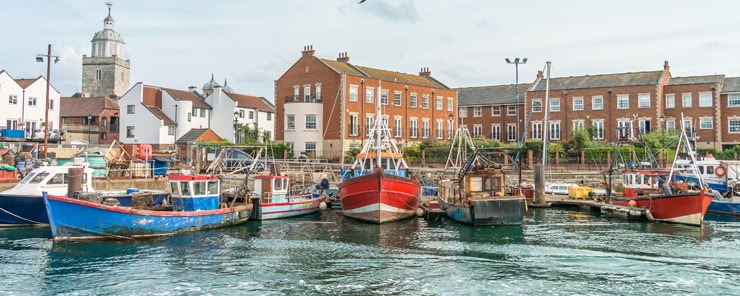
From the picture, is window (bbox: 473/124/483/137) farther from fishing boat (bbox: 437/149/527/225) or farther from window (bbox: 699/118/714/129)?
fishing boat (bbox: 437/149/527/225)

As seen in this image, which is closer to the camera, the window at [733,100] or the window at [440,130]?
the window at [733,100]

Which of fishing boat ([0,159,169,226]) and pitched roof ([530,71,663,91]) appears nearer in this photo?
fishing boat ([0,159,169,226])

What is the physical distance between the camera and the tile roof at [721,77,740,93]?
192 ft

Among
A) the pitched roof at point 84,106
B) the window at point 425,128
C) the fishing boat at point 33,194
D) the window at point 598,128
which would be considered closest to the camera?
the fishing boat at point 33,194

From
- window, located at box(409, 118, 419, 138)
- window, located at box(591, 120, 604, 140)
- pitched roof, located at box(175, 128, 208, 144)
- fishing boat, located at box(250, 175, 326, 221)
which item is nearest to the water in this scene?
fishing boat, located at box(250, 175, 326, 221)

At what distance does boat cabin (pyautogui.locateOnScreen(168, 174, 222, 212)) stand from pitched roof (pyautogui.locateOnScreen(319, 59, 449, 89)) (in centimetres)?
3088

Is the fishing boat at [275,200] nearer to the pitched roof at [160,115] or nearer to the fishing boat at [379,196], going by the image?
the fishing boat at [379,196]

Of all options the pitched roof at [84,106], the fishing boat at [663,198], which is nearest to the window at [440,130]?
the fishing boat at [663,198]

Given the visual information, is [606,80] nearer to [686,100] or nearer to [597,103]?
[597,103]

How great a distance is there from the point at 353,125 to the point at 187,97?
2602 centimetres

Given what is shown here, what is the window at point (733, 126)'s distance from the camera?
58.2 metres

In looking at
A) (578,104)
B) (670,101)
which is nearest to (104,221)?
(578,104)

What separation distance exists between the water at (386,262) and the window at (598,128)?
116ft

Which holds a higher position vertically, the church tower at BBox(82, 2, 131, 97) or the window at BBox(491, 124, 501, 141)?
the church tower at BBox(82, 2, 131, 97)
